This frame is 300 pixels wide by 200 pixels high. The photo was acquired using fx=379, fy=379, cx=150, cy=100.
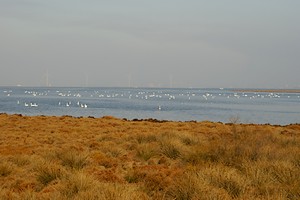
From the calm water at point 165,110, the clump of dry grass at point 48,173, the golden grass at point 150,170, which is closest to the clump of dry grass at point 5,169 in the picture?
the golden grass at point 150,170

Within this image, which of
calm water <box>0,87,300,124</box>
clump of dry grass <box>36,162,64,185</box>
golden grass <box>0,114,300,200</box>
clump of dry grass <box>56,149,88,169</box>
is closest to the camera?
golden grass <box>0,114,300,200</box>

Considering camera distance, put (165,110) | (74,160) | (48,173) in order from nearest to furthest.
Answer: (48,173)
(74,160)
(165,110)

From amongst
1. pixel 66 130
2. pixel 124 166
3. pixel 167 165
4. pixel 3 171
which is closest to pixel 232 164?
pixel 167 165

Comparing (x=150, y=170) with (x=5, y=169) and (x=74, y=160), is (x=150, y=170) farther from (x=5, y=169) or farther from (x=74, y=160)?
(x=5, y=169)

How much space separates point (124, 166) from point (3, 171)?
304cm

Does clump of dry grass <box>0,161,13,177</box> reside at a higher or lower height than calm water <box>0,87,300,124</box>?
higher

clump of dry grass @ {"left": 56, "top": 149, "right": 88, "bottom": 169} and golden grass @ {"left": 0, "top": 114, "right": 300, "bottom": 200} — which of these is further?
clump of dry grass @ {"left": 56, "top": 149, "right": 88, "bottom": 169}

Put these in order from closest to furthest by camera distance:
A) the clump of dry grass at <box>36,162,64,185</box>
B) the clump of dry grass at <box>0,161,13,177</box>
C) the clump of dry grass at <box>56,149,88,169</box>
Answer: the clump of dry grass at <box>36,162,64,185</box> < the clump of dry grass at <box>0,161,13,177</box> < the clump of dry grass at <box>56,149,88,169</box>

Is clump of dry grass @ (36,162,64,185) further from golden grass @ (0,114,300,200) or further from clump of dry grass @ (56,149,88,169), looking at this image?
clump of dry grass @ (56,149,88,169)

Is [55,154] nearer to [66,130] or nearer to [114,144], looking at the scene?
[114,144]

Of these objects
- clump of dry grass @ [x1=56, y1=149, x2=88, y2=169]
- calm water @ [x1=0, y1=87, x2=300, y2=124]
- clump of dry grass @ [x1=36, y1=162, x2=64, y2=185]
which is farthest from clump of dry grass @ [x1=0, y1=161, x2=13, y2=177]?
calm water @ [x1=0, y1=87, x2=300, y2=124]

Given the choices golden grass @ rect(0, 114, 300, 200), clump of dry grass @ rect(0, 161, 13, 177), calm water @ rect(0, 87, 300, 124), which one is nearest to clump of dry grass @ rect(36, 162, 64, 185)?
golden grass @ rect(0, 114, 300, 200)

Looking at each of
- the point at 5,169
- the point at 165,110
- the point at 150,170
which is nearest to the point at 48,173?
the point at 5,169

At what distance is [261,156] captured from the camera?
9789mm
